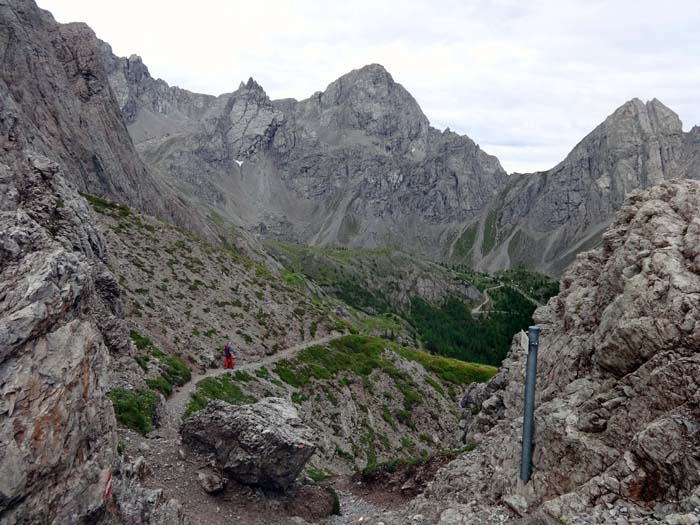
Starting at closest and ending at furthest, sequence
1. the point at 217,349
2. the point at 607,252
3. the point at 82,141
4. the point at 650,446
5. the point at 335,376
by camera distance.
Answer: the point at 650,446 → the point at 607,252 → the point at 217,349 → the point at 335,376 → the point at 82,141

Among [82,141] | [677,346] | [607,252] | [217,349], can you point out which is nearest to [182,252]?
[217,349]

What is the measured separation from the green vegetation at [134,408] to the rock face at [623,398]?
721 inches

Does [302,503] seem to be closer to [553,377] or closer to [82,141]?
[553,377]

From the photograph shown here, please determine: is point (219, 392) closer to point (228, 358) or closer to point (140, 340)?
point (228, 358)

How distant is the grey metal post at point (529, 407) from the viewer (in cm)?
1950

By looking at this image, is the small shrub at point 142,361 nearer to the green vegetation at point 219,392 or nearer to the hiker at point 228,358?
the green vegetation at point 219,392

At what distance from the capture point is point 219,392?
45.8 meters

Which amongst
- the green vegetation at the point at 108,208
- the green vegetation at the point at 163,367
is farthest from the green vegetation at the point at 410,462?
the green vegetation at the point at 108,208

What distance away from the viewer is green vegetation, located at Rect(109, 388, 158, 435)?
29.5 meters

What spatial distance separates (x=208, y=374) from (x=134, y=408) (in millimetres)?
19992

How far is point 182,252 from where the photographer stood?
78.7m

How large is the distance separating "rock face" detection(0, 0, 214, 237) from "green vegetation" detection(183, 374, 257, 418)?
203ft

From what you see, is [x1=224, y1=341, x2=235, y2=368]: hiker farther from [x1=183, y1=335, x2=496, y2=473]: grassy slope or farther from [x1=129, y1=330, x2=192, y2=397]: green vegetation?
[x1=129, y1=330, x2=192, y2=397]: green vegetation

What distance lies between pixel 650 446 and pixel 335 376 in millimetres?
51415
